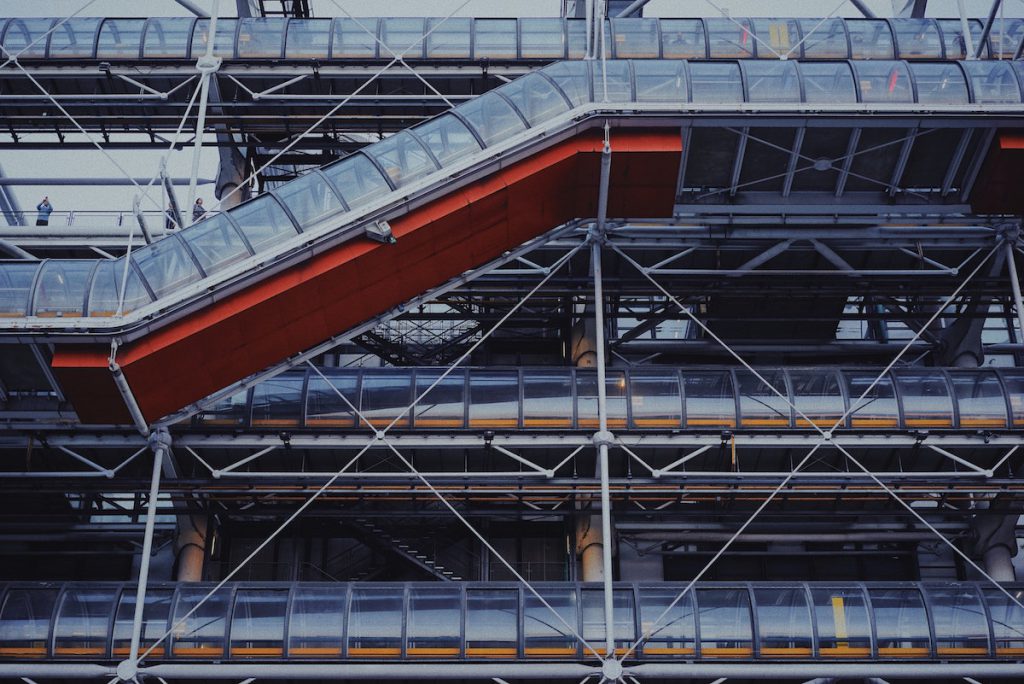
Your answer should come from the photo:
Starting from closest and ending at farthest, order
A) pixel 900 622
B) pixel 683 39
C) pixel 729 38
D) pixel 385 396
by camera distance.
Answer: pixel 900 622, pixel 385 396, pixel 683 39, pixel 729 38

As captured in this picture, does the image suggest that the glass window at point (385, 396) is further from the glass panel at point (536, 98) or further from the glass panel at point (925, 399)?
the glass panel at point (925, 399)

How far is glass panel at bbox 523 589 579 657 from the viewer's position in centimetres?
1762

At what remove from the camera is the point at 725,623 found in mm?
17953

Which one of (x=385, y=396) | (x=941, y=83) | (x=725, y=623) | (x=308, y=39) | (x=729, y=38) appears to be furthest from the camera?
(x=729, y=38)

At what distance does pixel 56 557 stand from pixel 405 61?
395 inches

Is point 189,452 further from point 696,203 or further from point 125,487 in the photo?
point 696,203

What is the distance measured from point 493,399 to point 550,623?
350cm

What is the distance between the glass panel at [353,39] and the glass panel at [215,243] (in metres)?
6.35

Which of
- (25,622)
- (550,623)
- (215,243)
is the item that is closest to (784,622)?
(550,623)

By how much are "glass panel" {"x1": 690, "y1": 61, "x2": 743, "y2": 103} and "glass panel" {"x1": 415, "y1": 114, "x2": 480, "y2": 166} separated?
323cm

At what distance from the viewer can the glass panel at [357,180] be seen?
1805cm

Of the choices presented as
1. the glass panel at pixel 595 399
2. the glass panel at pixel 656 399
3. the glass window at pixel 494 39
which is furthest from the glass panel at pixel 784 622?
the glass window at pixel 494 39

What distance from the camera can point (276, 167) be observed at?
2559cm

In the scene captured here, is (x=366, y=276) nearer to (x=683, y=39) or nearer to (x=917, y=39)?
(x=683, y=39)
